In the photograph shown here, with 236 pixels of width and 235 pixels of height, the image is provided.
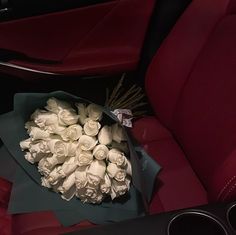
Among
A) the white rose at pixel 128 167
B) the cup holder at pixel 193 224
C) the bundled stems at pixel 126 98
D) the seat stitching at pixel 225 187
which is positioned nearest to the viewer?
the cup holder at pixel 193 224

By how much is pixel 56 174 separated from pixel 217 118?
406 mm

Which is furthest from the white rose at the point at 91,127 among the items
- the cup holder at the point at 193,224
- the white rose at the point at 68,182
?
the cup holder at the point at 193,224

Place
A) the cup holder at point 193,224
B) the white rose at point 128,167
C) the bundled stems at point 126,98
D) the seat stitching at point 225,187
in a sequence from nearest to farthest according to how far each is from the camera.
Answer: the cup holder at point 193,224 → the seat stitching at point 225,187 → the white rose at point 128,167 → the bundled stems at point 126,98

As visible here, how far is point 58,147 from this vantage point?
3.48 feet

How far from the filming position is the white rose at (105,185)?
1062 millimetres

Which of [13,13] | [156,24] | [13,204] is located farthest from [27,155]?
[156,24]

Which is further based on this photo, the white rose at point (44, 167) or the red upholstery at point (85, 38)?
the red upholstery at point (85, 38)

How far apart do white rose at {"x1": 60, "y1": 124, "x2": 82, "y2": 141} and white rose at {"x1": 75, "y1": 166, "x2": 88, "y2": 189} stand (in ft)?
0.23

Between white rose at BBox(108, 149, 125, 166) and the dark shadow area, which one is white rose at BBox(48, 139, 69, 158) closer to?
white rose at BBox(108, 149, 125, 166)

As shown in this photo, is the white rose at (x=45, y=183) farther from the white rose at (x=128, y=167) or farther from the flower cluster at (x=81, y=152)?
the white rose at (x=128, y=167)

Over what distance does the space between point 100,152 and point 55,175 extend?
12 cm

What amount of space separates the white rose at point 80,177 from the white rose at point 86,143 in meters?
0.05

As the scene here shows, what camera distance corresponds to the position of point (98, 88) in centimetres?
130

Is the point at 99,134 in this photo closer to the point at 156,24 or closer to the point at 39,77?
the point at 39,77
